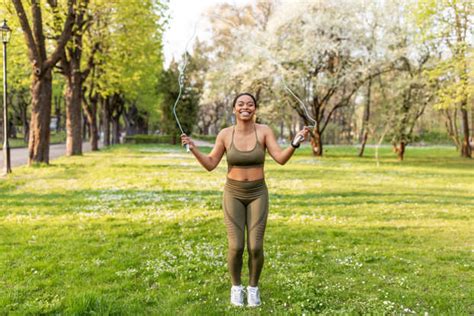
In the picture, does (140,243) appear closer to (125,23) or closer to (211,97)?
(125,23)

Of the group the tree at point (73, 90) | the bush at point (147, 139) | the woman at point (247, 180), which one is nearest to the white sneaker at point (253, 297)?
the woman at point (247, 180)

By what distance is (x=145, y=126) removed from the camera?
308ft

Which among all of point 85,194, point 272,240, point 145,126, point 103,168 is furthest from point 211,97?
point 145,126

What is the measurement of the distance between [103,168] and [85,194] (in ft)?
30.3

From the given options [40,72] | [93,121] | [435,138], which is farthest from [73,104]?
[435,138]

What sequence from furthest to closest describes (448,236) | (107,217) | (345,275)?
1. (107,217)
2. (448,236)
3. (345,275)

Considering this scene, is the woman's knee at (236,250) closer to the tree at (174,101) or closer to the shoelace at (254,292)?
the shoelace at (254,292)

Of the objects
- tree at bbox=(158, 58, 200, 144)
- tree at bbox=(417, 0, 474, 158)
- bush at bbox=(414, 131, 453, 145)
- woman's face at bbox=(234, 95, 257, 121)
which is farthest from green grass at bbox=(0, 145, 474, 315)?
bush at bbox=(414, 131, 453, 145)

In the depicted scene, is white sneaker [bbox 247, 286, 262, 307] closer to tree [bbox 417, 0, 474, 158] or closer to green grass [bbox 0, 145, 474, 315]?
green grass [bbox 0, 145, 474, 315]

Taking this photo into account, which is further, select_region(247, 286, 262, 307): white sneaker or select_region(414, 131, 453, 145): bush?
select_region(414, 131, 453, 145): bush

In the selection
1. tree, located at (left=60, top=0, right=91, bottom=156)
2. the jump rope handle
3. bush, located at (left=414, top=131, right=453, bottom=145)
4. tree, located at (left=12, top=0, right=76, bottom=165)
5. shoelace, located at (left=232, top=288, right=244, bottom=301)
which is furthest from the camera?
bush, located at (left=414, top=131, right=453, bottom=145)

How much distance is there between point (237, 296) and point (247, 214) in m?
1.09

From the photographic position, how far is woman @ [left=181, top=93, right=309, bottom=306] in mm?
5195

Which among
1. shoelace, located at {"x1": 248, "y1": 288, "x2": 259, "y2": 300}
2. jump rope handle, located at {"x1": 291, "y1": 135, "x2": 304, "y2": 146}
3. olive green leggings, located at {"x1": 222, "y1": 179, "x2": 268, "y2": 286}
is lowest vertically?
shoelace, located at {"x1": 248, "y1": 288, "x2": 259, "y2": 300}
